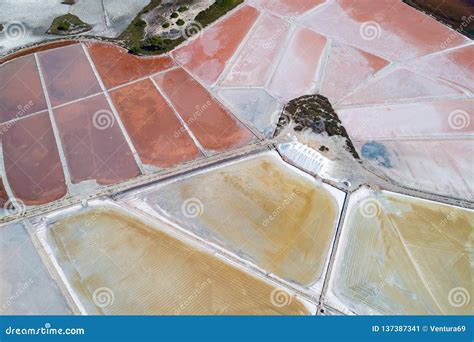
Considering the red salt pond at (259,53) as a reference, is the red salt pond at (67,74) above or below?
below

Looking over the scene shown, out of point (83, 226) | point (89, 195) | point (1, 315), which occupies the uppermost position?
point (89, 195)

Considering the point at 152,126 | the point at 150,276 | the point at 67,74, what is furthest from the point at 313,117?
the point at 67,74

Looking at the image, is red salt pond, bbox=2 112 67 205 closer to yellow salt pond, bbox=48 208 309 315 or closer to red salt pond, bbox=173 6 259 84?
yellow salt pond, bbox=48 208 309 315

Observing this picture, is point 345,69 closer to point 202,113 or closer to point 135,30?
point 202,113

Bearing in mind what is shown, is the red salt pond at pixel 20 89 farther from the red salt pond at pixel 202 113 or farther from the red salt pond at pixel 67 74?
the red salt pond at pixel 202 113

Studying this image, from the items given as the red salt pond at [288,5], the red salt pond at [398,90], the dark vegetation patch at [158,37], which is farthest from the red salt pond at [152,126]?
the red salt pond at [288,5]

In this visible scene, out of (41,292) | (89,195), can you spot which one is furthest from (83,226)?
(41,292)
